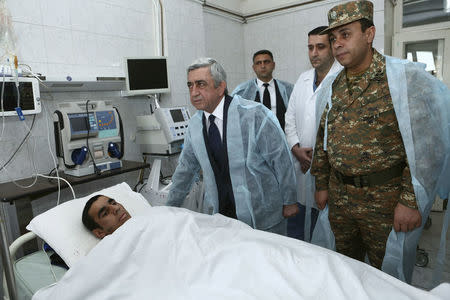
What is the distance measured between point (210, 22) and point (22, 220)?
3.18 m

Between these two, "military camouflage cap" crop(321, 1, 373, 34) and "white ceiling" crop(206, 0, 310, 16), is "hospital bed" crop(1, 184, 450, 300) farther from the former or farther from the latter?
"white ceiling" crop(206, 0, 310, 16)

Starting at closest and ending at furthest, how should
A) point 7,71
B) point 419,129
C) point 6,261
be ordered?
point 6,261 < point 419,129 < point 7,71

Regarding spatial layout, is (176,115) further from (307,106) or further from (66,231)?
(66,231)

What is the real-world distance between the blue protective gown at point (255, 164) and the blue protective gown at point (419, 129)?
21.9 inches

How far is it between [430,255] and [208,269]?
231cm

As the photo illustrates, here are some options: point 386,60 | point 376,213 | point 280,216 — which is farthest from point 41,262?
point 386,60

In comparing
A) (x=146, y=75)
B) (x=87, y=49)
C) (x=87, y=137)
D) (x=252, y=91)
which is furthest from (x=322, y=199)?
(x=87, y=49)

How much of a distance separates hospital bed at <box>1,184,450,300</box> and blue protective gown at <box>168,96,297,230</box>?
0.82 feet

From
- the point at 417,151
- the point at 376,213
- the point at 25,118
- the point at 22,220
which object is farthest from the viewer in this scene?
the point at 25,118

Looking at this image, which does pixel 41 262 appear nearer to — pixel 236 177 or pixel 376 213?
pixel 236 177

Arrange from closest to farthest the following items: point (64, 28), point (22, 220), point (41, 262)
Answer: point (41, 262), point (22, 220), point (64, 28)

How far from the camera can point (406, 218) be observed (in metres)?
1.44

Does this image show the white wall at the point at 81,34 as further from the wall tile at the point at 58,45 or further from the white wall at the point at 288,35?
the white wall at the point at 288,35

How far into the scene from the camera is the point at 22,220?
6.51 feet
